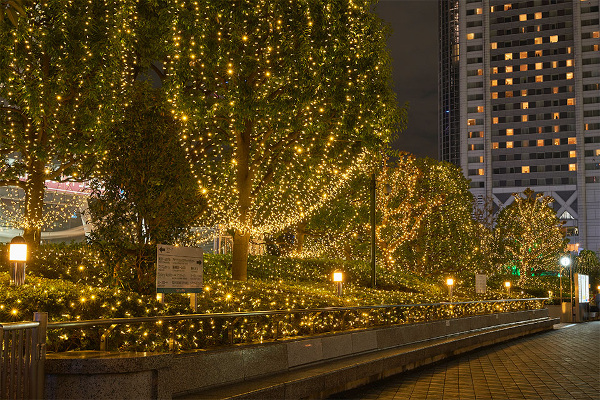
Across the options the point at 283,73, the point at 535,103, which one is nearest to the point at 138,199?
the point at 283,73

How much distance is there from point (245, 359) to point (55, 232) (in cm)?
3392

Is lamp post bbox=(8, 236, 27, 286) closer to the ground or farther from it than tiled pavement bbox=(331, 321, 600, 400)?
farther from it

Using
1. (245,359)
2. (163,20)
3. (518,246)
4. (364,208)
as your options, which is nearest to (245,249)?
(163,20)

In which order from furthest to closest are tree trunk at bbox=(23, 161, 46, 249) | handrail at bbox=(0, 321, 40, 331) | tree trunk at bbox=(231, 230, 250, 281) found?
tree trunk at bbox=(231, 230, 250, 281), tree trunk at bbox=(23, 161, 46, 249), handrail at bbox=(0, 321, 40, 331)

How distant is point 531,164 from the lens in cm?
15175

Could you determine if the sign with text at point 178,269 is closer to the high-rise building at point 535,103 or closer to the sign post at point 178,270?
the sign post at point 178,270

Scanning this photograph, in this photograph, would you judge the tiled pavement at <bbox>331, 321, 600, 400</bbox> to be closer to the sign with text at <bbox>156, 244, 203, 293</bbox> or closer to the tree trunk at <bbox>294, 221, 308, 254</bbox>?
the sign with text at <bbox>156, 244, 203, 293</bbox>

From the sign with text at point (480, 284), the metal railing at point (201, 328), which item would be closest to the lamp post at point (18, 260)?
the metal railing at point (201, 328)

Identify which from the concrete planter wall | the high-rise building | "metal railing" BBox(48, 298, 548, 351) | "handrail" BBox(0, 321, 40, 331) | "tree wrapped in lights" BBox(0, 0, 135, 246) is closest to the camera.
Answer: "handrail" BBox(0, 321, 40, 331)

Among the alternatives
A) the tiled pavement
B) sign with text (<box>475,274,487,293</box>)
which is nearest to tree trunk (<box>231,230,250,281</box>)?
the tiled pavement

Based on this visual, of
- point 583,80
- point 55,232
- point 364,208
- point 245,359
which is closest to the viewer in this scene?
point 245,359

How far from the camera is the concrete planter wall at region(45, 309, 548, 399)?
25.2 ft

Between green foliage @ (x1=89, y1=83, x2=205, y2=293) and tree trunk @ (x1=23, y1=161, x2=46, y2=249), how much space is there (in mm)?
9628

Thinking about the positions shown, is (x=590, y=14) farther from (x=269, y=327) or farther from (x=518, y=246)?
(x=269, y=327)
